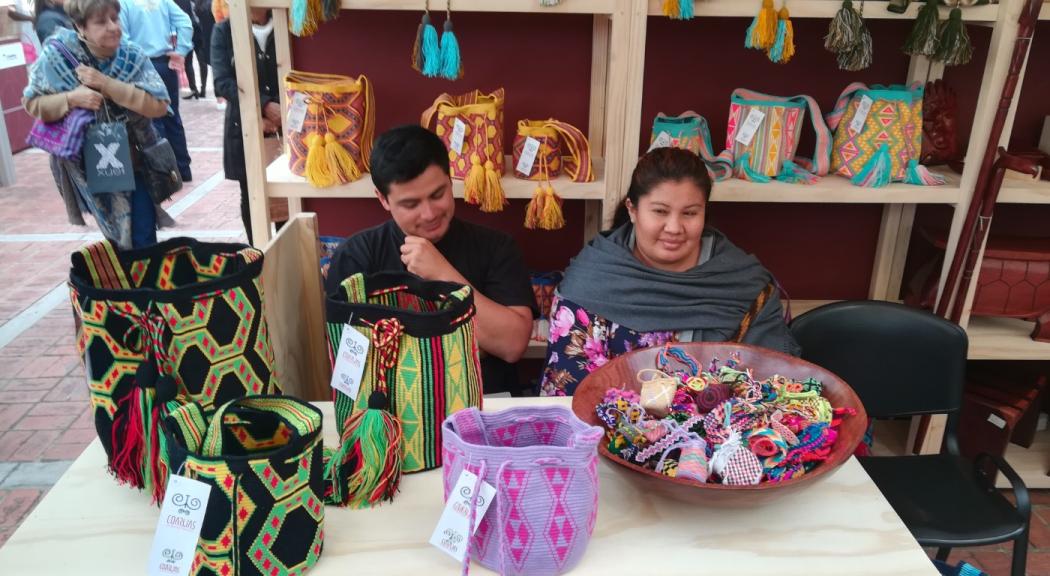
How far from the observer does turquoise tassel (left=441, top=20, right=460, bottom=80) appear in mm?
1977

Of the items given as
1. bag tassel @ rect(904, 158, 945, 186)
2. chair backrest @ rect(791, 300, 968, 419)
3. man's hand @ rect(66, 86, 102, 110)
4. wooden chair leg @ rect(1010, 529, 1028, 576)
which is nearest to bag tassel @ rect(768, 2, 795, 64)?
bag tassel @ rect(904, 158, 945, 186)

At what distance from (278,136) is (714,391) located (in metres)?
2.13

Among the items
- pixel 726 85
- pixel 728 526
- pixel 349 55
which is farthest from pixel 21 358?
pixel 728 526

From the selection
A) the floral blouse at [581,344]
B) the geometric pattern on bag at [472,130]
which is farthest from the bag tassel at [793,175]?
the geometric pattern on bag at [472,130]

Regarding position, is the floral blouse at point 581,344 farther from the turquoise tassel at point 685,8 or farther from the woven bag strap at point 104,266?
the woven bag strap at point 104,266

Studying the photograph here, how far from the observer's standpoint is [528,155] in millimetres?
2156

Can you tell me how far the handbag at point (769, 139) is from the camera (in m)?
2.17

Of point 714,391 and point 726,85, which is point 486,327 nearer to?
point 714,391

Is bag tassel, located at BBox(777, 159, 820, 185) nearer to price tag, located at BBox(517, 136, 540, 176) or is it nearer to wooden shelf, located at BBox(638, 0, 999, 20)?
wooden shelf, located at BBox(638, 0, 999, 20)

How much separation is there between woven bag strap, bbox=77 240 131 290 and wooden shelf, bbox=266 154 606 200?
87 centimetres

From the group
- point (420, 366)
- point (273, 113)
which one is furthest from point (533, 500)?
point (273, 113)

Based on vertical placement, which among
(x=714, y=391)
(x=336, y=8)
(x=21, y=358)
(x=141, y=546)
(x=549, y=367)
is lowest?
(x=21, y=358)

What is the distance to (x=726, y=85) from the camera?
8.13 feet

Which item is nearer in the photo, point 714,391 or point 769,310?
point 714,391
